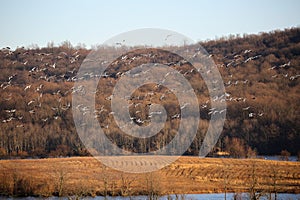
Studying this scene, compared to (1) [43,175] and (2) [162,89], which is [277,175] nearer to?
(1) [43,175]

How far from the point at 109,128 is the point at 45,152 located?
15119mm

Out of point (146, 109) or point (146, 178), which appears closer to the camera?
point (146, 178)

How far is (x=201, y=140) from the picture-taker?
94.3 m

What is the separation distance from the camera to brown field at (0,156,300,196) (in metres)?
52.9

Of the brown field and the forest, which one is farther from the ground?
the forest

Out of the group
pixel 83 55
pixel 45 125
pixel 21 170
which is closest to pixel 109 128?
pixel 45 125

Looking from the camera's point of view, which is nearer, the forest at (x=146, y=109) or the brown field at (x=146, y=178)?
the brown field at (x=146, y=178)

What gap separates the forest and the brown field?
12194mm

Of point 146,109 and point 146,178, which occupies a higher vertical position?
point 146,109

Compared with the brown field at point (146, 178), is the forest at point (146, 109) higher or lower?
higher

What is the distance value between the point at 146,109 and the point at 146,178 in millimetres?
55721

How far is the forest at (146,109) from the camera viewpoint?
9350 centimetres

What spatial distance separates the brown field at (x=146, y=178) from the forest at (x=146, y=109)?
480 inches

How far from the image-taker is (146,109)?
111 metres
